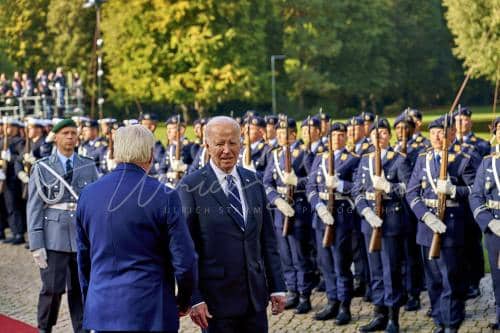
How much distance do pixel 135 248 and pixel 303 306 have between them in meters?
5.60

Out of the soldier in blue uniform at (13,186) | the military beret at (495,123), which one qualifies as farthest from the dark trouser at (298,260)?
the soldier in blue uniform at (13,186)

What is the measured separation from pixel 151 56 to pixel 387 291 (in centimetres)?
4004

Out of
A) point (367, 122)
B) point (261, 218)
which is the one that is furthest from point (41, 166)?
point (367, 122)

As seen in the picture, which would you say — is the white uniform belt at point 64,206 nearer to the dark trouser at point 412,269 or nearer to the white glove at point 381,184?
the white glove at point 381,184

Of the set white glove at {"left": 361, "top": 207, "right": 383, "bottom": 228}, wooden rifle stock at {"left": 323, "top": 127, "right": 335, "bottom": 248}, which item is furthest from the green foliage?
white glove at {"left": 361, "top": 207, "right": 383, "bottom": 228}

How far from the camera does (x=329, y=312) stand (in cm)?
1018

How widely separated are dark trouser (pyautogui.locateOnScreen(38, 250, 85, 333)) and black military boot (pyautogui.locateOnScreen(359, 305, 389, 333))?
2.91 m

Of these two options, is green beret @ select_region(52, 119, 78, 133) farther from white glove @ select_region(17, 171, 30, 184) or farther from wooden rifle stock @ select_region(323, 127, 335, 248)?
white glove @ select_region(17, 171, 30, 184)

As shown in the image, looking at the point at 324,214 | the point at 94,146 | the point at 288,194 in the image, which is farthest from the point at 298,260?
the point at 94,146

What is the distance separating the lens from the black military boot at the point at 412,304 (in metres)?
10.6

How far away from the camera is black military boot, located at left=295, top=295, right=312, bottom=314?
10570 millimetres

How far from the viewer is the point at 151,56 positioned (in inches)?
1902

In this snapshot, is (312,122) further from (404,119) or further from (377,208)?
(377,208)

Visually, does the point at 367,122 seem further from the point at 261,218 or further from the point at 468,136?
the point at 261,218
